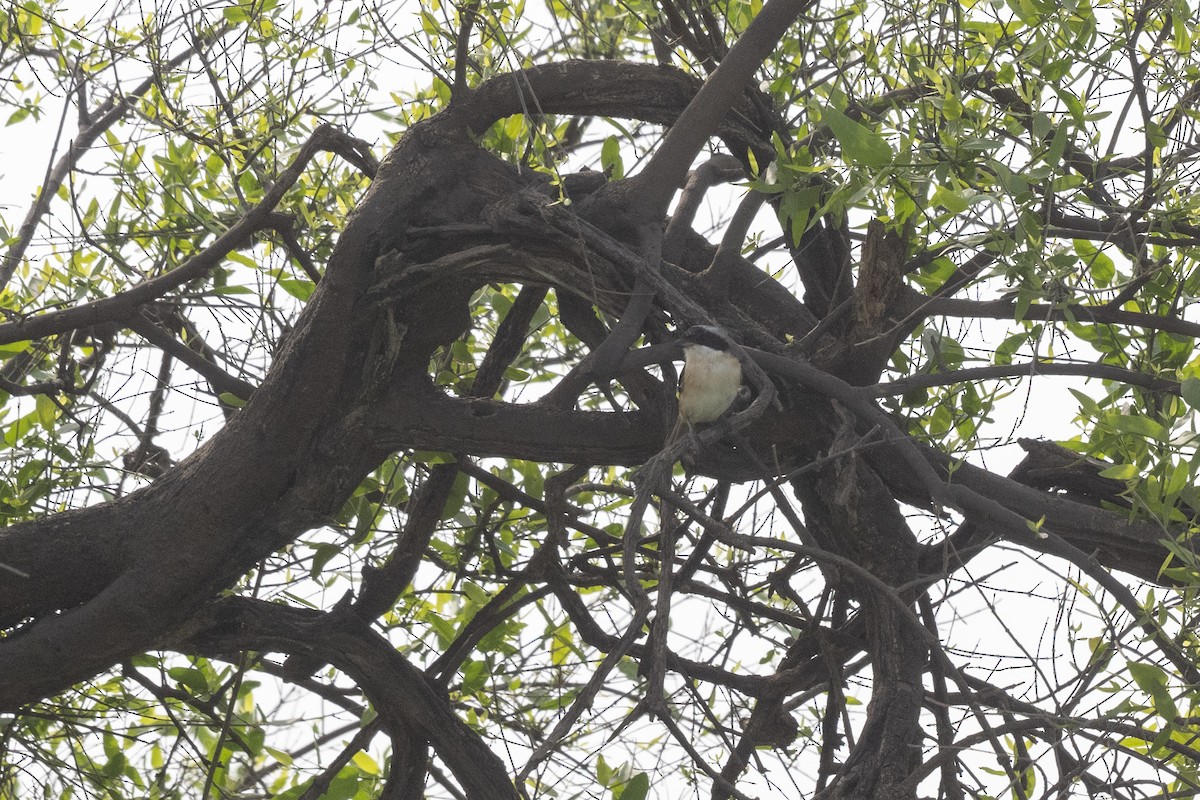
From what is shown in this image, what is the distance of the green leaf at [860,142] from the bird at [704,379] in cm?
53

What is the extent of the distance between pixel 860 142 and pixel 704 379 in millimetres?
712

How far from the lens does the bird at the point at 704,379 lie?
2.41 meters

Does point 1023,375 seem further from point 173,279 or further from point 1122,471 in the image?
point 173,279

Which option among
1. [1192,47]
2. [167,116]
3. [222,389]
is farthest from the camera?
[167,116]

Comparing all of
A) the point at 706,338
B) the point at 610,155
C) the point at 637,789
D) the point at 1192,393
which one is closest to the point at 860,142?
the point at 706,338

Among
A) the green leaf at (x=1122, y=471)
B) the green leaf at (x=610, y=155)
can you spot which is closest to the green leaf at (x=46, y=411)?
the green leaf at (x=610, y=155)

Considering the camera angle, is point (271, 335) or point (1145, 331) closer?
point (1145, 331)

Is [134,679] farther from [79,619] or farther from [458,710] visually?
[458,710]

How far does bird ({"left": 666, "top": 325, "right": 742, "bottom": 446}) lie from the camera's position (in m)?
2.41

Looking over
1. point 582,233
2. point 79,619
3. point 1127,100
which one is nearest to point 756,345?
point 582,233

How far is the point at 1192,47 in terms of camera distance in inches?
96.5

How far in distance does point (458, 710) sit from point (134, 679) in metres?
0.92

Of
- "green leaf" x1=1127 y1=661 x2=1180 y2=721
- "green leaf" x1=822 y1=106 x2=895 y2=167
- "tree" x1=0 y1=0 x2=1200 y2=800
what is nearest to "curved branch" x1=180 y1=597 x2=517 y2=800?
"tree" x1=0 y1=0 x2=1200 y2=800

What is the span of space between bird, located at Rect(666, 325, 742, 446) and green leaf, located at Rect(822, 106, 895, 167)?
53cm
